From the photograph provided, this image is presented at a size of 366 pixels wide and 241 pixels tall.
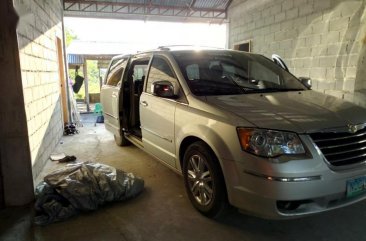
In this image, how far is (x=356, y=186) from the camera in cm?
224

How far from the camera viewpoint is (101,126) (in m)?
7.80

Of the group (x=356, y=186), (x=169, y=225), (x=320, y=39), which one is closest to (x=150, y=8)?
(x=320, y=39)

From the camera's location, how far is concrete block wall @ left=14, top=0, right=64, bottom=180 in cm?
328

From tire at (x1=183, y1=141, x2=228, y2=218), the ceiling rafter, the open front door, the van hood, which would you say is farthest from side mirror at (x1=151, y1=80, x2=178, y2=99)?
the ceiling rafter

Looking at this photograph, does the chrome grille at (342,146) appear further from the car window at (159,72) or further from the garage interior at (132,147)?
the car window at (159,72)

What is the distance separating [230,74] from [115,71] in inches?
109

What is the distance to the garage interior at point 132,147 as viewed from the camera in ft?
8.46

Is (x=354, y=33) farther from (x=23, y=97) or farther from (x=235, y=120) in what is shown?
(x=23, y=97)

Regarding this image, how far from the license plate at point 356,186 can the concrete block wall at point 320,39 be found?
4055 millimetres

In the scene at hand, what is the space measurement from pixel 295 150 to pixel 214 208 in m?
0.92

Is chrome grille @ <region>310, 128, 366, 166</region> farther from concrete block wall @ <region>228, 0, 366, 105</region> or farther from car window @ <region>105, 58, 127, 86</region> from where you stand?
concrete block wall @ <region>228, 0, 366, 105</region>

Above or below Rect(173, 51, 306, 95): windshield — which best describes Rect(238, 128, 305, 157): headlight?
below

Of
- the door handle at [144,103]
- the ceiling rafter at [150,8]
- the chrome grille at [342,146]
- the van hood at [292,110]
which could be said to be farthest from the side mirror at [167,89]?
the ceiling rafter at [150,8]

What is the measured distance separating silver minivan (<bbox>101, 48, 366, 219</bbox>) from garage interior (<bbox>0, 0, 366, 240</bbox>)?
0.39m
